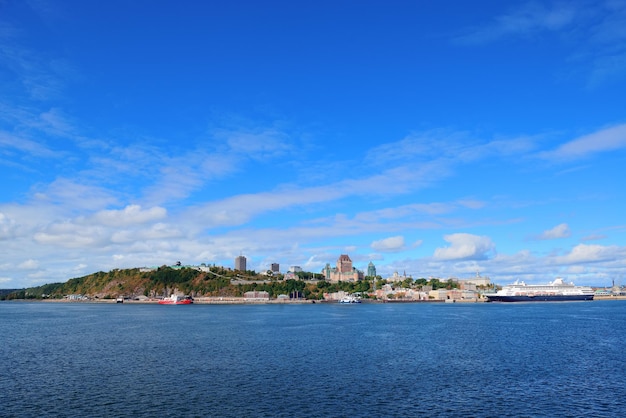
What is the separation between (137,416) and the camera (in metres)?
39.0

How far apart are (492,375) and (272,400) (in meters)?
26.4

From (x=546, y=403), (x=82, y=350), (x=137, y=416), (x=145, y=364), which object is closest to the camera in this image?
(x=137, y=416)

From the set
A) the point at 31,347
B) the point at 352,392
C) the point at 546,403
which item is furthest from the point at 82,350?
the point at 546,403

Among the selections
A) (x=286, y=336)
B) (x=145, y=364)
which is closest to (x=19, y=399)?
(x=145, y=364)

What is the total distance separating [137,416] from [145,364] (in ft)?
79.6

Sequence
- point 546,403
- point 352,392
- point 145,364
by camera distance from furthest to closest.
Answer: point 145,364 → point 352,392 → point 546,403

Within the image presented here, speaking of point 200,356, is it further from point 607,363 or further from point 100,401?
point 607,363

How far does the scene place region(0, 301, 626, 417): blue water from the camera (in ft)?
137

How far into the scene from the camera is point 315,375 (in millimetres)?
55156

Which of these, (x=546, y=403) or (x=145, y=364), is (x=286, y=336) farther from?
(x=546, y=403)

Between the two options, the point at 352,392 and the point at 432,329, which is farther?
the point at 432,329

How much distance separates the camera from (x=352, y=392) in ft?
155

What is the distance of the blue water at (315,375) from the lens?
1646 inches

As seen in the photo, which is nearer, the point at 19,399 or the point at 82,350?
the point at 19,399
